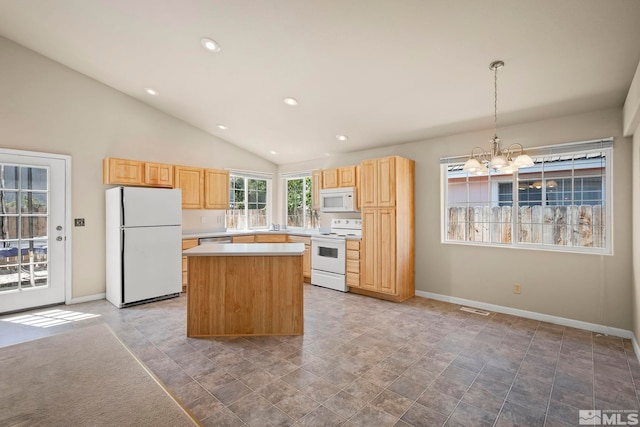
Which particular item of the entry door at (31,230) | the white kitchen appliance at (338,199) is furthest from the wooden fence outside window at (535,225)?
the entry door at (31,230)

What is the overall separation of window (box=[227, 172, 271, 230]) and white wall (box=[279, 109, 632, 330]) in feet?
10.0

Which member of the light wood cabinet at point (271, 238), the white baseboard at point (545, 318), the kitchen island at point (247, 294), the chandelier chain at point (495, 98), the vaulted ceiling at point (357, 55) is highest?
the vaulted ceiling at point (357, 55)

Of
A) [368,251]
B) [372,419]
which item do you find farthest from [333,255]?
[372,419]

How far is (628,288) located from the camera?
10.3 feet

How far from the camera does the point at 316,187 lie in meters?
5.87

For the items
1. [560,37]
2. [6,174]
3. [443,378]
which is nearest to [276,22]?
[560,37]

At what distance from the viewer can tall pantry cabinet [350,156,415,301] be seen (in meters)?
4.38

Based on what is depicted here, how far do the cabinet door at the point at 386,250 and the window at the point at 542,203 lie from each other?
0.86m

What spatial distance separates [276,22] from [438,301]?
4.09m

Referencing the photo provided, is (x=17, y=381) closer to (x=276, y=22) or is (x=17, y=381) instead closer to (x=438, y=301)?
(x=276, y=22)

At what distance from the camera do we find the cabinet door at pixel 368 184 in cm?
462

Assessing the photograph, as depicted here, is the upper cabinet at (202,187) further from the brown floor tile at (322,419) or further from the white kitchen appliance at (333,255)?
the brown floor tile at (322,419)

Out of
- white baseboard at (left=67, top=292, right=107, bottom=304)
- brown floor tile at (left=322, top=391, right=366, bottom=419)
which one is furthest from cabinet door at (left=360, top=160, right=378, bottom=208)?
white baseboard at (left=67, top=292, right=107, bottom=304)

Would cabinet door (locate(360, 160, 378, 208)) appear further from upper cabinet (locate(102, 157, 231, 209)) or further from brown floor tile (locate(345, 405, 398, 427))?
brown floor tile (locate(345, 405, 398, 427))
